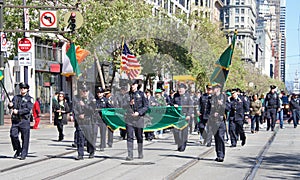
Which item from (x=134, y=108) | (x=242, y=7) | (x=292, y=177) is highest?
(x=242, y=7)

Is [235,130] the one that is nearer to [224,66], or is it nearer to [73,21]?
[224,66]

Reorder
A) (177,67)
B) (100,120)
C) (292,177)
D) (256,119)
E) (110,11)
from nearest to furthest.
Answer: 1. (292,177)
2. (100,120)
3. (256,119)
4. (110,11)
5. (177,67)

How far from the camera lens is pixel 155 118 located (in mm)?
18656

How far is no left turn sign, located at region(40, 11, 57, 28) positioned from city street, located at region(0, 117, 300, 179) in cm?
532

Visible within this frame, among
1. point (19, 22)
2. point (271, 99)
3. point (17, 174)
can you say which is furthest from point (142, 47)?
point (17, 174)

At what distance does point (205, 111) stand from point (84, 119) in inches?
134

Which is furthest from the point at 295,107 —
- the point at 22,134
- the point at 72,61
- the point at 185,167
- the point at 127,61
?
the point at 22,134

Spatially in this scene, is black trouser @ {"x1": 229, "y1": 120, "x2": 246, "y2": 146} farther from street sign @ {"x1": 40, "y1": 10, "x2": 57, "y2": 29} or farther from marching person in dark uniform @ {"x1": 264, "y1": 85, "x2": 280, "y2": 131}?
street sign @ {"x1": 40, "y1": 10, "x2": 57, "y2": 29}

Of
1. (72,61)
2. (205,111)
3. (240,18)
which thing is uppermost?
(240,18)

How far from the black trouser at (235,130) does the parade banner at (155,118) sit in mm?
1920

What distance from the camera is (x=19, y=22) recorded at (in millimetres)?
30469

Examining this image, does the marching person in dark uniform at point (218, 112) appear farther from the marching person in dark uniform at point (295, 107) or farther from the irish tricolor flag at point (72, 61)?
the marching person in dark uniform at point (295, 107)

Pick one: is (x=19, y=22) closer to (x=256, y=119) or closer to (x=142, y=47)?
(x=142, y=47)

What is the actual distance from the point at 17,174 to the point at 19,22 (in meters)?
19.7
